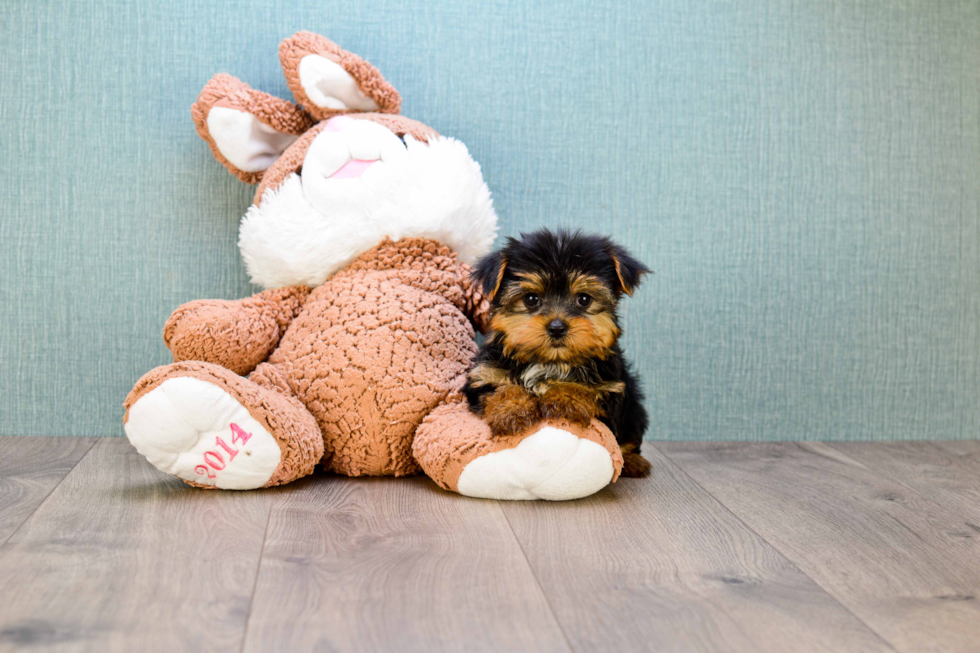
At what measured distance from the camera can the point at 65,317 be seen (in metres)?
2.59

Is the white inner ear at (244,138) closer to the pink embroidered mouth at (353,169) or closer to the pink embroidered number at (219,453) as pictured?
the pink embroidered mouth at (353,169)

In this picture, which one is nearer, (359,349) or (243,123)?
(359,349)

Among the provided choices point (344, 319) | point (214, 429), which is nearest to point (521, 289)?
A: point (344, 319)

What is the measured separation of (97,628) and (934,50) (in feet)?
10.1

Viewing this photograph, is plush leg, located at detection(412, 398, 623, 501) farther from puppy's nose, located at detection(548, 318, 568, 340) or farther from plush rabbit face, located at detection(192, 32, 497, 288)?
plush rabbit face, located at detection(192, 32, 497, 288)

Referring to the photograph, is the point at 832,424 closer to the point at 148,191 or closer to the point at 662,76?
the point at 662,76

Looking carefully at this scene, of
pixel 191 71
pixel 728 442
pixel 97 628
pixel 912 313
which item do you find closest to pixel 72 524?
pixel 97 628

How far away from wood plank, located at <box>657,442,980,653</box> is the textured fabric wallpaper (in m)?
0.31

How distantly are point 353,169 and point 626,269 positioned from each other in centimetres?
87

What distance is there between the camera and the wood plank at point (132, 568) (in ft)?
4.02

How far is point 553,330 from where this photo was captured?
1.84 metres

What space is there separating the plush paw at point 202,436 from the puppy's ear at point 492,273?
0.65m

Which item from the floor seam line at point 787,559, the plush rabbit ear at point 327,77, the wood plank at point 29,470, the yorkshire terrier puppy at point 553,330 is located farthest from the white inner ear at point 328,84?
the floor seam line at point 787,559

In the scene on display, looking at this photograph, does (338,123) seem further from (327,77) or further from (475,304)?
(475,304)
